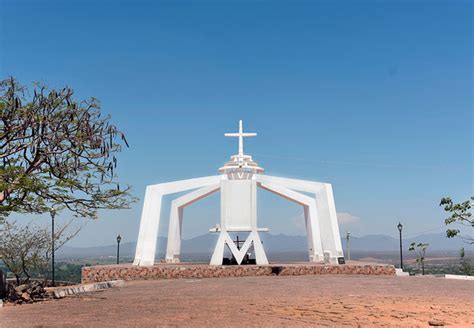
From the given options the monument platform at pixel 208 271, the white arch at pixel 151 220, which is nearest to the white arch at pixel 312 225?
the monument platform at pixel 208 271

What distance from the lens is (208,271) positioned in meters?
28.5

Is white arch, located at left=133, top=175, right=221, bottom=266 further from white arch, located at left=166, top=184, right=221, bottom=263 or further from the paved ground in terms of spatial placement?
the paved ground

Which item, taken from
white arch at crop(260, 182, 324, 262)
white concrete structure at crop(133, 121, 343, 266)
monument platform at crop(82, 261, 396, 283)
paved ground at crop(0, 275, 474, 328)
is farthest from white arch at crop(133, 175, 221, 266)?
paved ground at crop(0, 275, 474, 328)

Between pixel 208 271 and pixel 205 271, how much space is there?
0.15 m

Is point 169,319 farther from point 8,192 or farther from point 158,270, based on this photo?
point 158,270

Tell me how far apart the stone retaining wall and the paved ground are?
968 centimetres

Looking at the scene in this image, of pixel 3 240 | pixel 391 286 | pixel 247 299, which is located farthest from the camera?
pixel 3 240

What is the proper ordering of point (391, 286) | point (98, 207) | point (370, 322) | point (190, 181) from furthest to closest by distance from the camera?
point (190, 181), point (391, 286), point (98, 207), point (370, 322)

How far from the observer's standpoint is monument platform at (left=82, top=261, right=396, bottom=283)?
2838cm

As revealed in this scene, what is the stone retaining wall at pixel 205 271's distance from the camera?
28375 mm

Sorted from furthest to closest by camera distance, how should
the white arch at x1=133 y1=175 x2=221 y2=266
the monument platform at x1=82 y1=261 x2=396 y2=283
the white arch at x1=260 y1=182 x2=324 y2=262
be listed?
the white arch at x1=260 y1=182 x2=324 y2=262, the white arch at x1=133 y1=175 x2=221 y2=266, the monument platform at x1=82 y1=261 x2=396 y2=283

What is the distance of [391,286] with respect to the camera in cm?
2081

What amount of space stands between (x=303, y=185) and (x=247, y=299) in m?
19.2

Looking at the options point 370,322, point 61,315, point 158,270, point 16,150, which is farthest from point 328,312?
point 158,270
